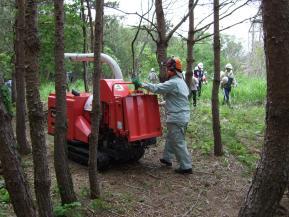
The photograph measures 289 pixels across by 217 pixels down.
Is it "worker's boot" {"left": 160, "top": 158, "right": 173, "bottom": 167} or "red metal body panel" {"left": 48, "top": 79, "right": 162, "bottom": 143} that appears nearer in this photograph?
→ "red metal body panel" {"left": 48, "top": 79, "right": 162, "bottom": 143}

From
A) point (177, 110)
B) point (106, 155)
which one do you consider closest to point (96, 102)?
point (106, 155)

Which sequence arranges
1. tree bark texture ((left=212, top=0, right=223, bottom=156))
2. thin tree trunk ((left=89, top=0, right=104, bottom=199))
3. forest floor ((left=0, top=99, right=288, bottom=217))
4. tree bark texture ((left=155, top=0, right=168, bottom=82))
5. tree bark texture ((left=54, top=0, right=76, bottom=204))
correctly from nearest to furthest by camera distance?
tree bark texture ((left=54, top=0, right=76, bottom=204)), thin tree trunk ((left=89, top=0, right=104, bottom=199)), forest floor ((left=0, top=99, right=288, bottom=217)), tree bark texture ((left=212, top=0, right=223, bottom=156)), tree bark texture ((left=155, top=0, right=168, bottom=82))

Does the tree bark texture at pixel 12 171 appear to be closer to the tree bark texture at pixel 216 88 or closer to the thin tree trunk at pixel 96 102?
the thin tree trunk at pixel 96 102

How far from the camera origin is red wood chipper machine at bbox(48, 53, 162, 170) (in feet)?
21.5

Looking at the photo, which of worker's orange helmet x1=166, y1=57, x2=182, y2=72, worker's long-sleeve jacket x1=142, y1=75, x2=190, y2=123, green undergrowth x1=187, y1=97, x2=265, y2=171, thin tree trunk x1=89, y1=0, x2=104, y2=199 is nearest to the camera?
thin tree trunk x1=89, y1=0, x2=104, y2=199

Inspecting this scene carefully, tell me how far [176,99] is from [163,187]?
1.42 m

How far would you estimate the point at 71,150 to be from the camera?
7375 millimetres

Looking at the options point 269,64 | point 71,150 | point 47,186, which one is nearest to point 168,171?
point 71,150

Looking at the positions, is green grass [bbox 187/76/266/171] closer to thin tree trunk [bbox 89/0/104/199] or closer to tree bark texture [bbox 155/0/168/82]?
→ tree bark texture [bbox 155/0/168/82]

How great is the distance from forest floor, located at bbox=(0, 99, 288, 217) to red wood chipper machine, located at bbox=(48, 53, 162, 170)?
0.90 feet

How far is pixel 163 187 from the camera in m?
6.48

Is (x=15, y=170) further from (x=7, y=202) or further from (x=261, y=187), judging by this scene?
(x=7, y=202)

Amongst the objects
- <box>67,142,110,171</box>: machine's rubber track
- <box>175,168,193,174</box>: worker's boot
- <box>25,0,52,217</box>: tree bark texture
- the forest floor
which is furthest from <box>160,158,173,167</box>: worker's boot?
<box>25,0,52,217</box>: tree bark texture

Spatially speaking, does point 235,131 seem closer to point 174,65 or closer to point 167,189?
point 174,65
